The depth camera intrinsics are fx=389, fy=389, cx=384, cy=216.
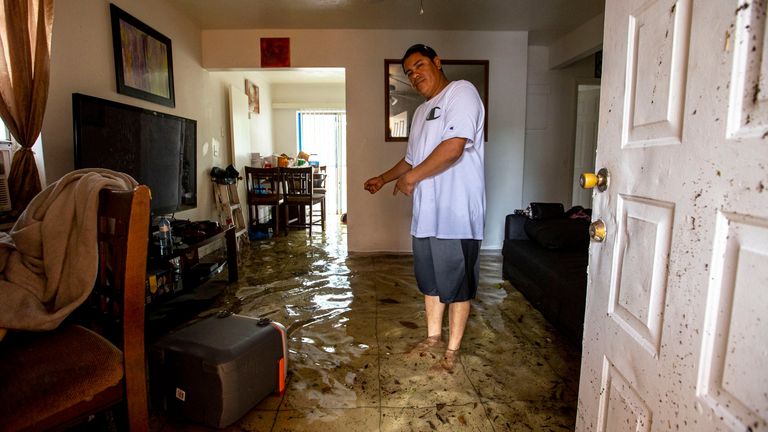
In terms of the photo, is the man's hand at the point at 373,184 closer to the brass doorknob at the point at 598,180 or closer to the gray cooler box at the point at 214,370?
the gray cooler box at the point at 214,370

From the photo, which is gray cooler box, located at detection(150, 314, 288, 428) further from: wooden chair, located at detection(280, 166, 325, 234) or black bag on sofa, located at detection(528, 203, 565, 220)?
wooden chair, located at detection(280, 166, 325, 234)

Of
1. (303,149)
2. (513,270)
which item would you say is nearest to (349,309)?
Answer: (513,270)

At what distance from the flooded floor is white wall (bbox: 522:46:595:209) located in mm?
1886

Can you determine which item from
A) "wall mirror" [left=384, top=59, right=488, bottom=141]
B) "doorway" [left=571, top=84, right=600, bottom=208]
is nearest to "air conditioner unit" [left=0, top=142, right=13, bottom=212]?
"wall mirror" [left=384, top=59, right=488, bottom=141]

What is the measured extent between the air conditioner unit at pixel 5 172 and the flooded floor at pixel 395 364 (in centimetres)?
123

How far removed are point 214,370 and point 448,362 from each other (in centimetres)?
103

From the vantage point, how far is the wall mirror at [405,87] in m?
3.98

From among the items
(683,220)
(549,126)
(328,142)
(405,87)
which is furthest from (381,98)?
(683,220)

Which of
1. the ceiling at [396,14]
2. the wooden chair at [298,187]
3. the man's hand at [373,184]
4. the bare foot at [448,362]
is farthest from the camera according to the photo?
the wooden chair at [298,187]

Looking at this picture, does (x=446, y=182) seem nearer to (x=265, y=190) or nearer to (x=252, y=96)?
(x=265, y=190)

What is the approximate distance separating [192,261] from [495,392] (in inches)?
77.0

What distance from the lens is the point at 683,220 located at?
24.1 inches

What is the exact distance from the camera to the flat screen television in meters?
1.98

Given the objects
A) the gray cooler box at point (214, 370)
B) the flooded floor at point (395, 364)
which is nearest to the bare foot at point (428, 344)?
the flooded floor at point (395, 364)
